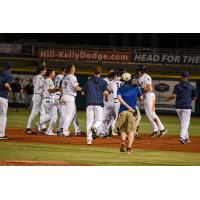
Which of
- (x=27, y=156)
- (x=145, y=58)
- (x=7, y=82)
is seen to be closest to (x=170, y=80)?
(x=145, y=58)

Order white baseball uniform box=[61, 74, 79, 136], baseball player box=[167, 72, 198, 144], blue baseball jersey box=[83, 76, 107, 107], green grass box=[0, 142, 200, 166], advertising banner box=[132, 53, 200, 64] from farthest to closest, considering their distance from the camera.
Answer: advertising banner box=[132, 53, 200, 64] → white baseball uniform box=[61, 74, 79, 136] → baseball player box=[167, 72, 198, 144] → blue baseball jersey box=[83, 76, 107, 107] → green grass box=[0, 142, 200, 166]

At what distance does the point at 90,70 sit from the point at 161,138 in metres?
20.0

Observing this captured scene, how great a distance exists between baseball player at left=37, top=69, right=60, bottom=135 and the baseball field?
573 millimetres

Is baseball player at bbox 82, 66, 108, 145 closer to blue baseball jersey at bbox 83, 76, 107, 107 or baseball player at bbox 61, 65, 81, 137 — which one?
blue baseball jersey at bbox 83, 76, 107, 107

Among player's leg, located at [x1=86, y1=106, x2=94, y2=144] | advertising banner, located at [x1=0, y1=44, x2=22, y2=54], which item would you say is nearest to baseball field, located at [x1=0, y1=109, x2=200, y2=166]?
player's leg, located at [x1=86, y1=106, x2=94, y2=144]

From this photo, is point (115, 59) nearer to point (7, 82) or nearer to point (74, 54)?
point (74, 54)

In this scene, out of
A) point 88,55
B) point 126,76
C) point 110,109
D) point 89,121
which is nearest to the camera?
point 126,76

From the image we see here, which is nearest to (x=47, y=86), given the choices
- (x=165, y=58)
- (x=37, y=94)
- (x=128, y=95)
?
(x=37, y=94)

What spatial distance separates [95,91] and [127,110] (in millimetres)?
2380

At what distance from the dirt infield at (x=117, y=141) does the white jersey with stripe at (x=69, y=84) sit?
1308mm

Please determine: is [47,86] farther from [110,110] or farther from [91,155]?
[91,155]

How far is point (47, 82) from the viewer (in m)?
17.7

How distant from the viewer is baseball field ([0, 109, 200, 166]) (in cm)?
1180

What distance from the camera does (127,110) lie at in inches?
512
